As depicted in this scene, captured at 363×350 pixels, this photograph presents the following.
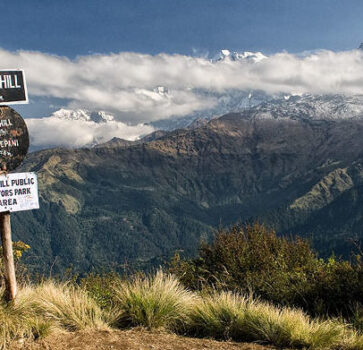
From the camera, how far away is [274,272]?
13.4 metres

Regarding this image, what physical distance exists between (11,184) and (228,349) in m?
5.54

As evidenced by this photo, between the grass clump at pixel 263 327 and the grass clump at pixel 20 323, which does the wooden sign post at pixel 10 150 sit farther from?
the grass clump at pixel 263 327

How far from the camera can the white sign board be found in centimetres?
854

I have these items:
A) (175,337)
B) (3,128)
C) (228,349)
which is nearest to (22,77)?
(3,128)

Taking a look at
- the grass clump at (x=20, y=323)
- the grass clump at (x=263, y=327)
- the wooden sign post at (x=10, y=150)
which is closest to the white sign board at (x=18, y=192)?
the wooden sign post at (x=10, y=150)

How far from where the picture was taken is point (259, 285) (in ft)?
39.7

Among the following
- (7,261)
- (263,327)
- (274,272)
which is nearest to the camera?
(263,327)

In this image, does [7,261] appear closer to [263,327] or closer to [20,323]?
[20,323]

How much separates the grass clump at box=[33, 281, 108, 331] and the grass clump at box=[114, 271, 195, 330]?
0.55 m

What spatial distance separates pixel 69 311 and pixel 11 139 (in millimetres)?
3879

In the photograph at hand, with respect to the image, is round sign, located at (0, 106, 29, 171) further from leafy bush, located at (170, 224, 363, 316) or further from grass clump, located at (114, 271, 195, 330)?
leafy bush, located at (170, 224, 363, 316)

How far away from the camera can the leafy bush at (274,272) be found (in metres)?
11.4

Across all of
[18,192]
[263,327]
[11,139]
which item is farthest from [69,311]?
[263,327]

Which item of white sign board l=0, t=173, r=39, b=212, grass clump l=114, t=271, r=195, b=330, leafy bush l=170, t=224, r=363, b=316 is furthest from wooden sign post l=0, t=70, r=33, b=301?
leafy bush l=170, t=224, r=363, b=316
